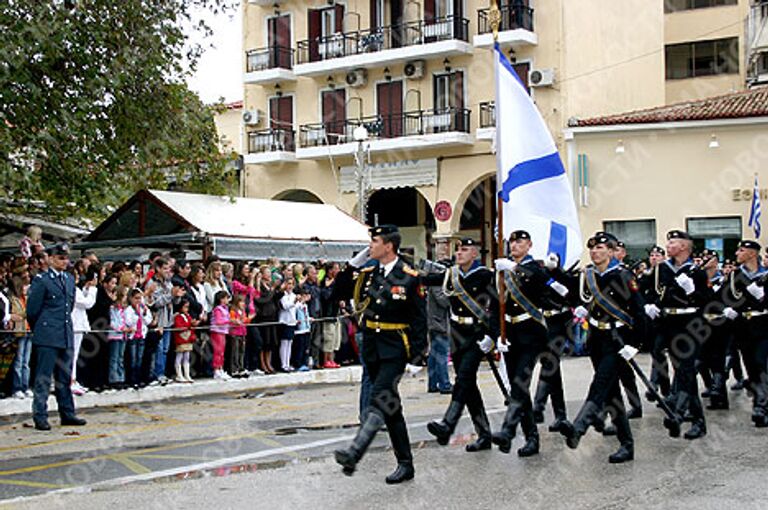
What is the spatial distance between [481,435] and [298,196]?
1190 inches

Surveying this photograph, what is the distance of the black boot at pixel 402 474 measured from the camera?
8.54m

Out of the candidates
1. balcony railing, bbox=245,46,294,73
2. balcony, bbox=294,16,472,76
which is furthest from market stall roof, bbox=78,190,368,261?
balcony railing, bbox=245,46,294,73

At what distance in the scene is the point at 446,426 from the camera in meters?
9.80

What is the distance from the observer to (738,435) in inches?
435

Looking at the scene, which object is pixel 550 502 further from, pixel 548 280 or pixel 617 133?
pixel 617 133

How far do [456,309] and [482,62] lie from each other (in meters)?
25.2

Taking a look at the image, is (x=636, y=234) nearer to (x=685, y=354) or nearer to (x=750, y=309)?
(x=750, y=309)

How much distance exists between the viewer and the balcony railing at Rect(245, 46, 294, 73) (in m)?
38.5

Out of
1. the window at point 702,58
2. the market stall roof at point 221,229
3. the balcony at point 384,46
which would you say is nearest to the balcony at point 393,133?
the balcony at point 384,46

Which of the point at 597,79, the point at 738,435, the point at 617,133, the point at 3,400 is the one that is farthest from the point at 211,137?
the point at 597,79

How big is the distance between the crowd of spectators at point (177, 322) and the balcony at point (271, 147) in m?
18.0

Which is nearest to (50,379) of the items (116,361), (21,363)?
(21,363)

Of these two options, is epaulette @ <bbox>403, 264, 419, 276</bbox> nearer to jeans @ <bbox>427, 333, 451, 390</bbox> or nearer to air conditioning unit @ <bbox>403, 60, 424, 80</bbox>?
jeans @ <bbox>427, 333, 451, 390</bbox>

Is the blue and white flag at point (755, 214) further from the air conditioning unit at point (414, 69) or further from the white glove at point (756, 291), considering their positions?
the white glove at point (756, 291)
